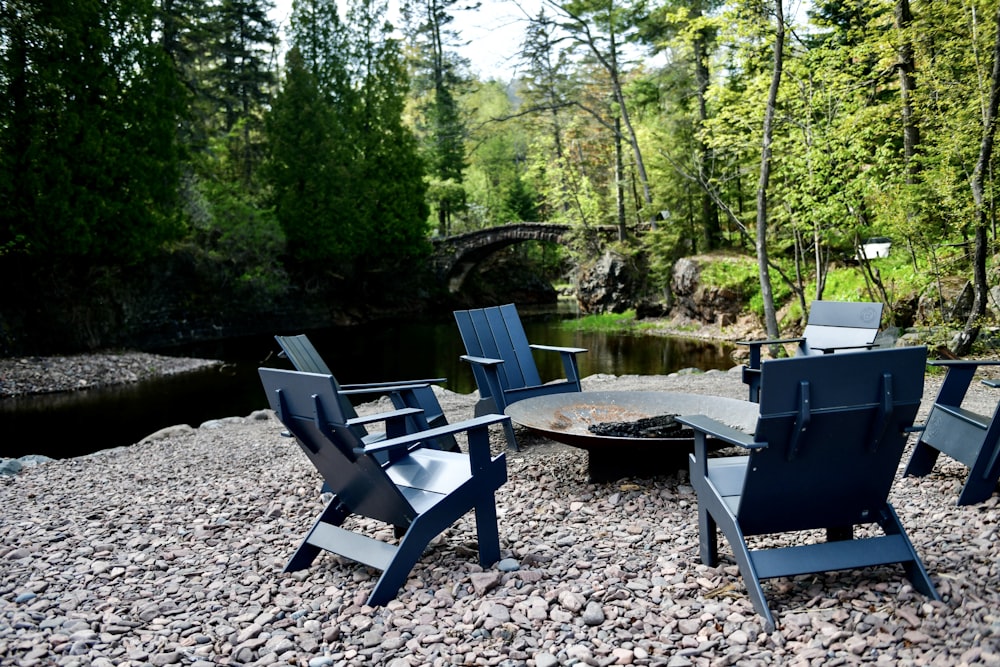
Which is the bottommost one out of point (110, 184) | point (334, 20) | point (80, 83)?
point (110, 184)

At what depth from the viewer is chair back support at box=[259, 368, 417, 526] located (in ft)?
8.27

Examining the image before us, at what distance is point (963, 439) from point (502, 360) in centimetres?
297

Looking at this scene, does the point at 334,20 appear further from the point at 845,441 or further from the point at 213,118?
the point at 845,441

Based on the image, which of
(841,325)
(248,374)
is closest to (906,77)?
(841,325)

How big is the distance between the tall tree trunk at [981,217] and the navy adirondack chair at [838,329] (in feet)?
10.2

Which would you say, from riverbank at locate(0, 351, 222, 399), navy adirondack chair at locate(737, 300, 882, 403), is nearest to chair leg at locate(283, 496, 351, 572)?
navy adirondack chair at locate(737, 300, 882, 403)

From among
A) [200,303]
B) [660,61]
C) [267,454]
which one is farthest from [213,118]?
[267,454]

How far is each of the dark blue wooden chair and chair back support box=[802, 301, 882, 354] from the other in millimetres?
2025

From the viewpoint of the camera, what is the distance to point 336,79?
24.8 metres

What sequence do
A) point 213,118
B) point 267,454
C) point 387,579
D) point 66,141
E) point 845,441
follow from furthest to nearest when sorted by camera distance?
point 213,118 < point 66,141 < point 267,454 < point 387,579 < point 845,441

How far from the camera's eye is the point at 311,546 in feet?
9.71

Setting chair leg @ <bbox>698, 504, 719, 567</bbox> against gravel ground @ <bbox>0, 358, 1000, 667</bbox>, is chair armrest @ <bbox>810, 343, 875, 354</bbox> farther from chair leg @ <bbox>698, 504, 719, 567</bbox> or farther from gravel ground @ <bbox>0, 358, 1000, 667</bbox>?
chair leg @ <bbox>698, 504, 719, 567</bbox>

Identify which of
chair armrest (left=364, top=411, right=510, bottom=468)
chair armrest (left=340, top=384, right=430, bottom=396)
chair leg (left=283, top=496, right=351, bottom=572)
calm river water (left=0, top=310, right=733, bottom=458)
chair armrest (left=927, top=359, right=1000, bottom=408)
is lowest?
calm river water (left=0, top=310, right=733, bottom=458)

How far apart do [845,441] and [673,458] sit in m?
1.73
